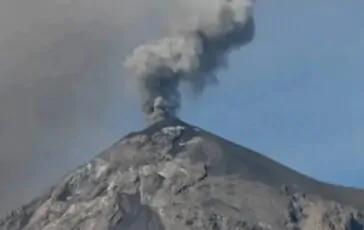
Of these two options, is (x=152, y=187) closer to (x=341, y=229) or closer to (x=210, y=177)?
(x=210, y=177)

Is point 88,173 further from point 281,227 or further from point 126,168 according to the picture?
point 281,227

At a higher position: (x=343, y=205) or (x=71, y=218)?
(x=343, y=205)

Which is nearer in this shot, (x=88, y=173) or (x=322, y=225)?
(x=322, y=225)

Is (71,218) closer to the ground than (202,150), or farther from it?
closer to the ground

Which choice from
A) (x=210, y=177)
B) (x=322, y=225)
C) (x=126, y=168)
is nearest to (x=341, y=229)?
(x=322, y=225)

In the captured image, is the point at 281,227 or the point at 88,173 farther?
the point at 88,173

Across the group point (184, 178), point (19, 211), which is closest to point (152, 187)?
point (184, 178)
